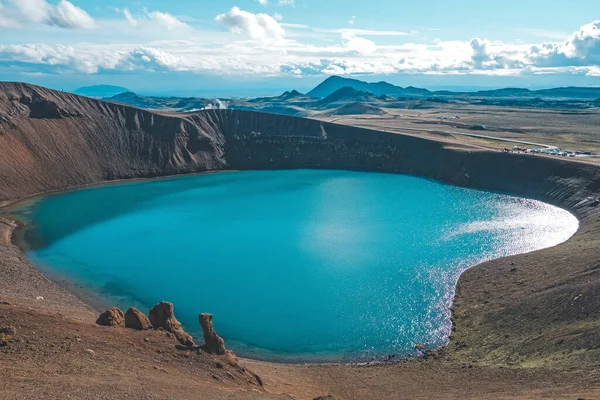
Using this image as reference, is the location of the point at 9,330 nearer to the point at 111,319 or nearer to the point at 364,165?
the point at 111,319

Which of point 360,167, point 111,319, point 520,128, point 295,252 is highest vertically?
point 520,128

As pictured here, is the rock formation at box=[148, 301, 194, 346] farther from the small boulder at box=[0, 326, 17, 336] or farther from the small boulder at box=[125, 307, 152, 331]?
the small boulder at box=[0, 326, 17, 336]

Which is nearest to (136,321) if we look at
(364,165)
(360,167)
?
(360,167)

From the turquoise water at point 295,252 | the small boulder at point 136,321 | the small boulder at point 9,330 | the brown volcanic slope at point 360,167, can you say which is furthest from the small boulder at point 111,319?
the turquoise water at point 295,252

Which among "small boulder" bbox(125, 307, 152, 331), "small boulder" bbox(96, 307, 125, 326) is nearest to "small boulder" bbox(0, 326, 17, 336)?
"small boulder" bbox(96, 307, 125, 326)

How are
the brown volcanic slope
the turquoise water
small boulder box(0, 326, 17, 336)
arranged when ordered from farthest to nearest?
the turquoise water < the brown volcanic slope < small boulder box(0, 326, 17, 336)

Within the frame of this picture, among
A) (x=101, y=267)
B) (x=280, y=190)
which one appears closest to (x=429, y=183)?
(x=280, y=190)
